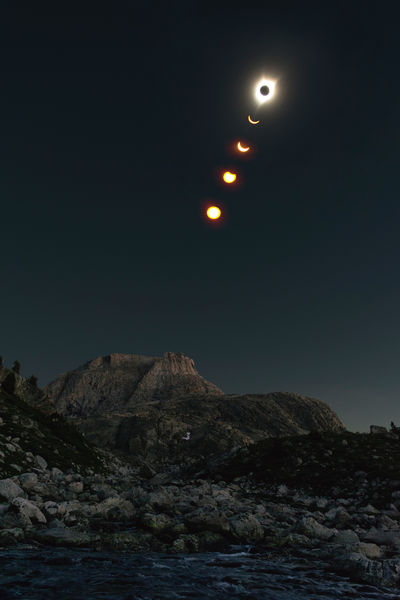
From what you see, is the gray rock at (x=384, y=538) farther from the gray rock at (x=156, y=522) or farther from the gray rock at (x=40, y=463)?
the gray rock at (x=40, y=463)

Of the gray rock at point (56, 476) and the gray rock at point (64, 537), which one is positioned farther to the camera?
the gray rock at point (56, 476)

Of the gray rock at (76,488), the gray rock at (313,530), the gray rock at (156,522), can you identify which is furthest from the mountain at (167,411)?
the gray rock at (313,530)

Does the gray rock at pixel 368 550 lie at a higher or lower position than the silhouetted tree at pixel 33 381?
lower

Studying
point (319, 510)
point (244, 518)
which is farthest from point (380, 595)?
point (319, 510)

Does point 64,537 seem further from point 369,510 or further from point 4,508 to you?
point 369,510

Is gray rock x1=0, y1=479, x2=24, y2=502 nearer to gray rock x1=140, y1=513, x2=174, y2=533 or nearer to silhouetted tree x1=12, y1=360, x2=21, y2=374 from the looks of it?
gray rock x1=140, y1=513, x2=174, y2=533

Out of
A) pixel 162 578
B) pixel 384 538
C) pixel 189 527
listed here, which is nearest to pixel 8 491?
pixel 189 527
